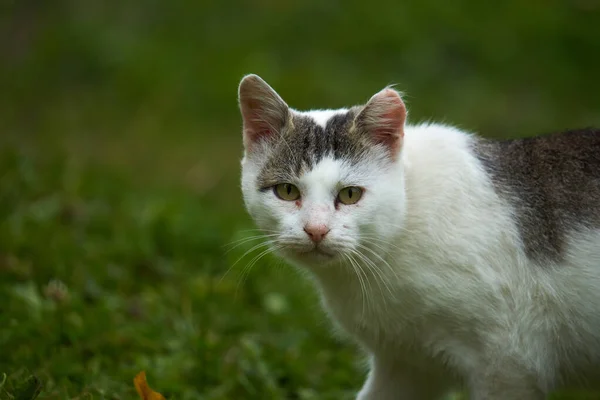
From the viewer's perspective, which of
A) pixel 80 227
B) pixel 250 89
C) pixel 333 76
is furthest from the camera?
pixel 333 76

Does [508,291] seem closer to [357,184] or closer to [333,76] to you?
[357,184]

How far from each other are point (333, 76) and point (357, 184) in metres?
5.54

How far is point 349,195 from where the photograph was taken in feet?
12.0

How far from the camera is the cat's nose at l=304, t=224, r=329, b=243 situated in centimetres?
346

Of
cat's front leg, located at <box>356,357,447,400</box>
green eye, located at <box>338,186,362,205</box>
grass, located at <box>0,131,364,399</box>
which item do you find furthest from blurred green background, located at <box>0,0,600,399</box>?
green eye, located at <box>338,186,362,205</box>

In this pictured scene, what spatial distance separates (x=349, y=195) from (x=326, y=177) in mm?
137

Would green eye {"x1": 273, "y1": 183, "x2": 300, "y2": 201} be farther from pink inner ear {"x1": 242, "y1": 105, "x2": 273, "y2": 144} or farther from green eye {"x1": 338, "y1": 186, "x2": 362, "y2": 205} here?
pink inner ear {"x1": 242, "y1": 105, "x2": 273, "y2": 144}

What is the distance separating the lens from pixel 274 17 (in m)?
9.66

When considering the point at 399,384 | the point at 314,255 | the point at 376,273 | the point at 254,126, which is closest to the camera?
the point at 314,255

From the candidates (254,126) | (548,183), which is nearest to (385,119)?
(254,126)

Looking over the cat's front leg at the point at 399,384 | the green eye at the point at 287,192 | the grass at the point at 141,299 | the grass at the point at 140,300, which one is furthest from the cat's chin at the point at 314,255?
the grass at the point at 140,300

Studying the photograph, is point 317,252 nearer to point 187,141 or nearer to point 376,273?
point 376,273

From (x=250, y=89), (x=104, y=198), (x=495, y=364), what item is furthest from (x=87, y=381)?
(x=104, y=198)

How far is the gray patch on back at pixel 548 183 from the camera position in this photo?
372 centimetres
